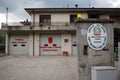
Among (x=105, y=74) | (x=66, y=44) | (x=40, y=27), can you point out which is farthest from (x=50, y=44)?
(x=105, y=74)

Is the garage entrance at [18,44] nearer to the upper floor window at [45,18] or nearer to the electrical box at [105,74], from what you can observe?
the upper floor window at [45,18]

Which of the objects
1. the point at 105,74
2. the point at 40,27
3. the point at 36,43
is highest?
the point at 40,27

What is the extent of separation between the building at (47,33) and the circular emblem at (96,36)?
68.9ft

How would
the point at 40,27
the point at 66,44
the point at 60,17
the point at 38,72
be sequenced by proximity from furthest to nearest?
the point at 60,17 → the point at 66,44 → the point at 40,27 → the point at 38,72

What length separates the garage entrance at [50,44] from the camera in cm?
2925

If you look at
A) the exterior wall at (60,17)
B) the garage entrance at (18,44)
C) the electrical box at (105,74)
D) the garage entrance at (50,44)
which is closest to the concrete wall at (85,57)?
the electrical box at (105,74)

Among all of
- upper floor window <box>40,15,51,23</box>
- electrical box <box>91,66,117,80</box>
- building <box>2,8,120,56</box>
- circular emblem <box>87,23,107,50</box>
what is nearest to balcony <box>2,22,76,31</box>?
building <box>2,8,120,56</box>

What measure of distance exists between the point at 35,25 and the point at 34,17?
1.87 meters

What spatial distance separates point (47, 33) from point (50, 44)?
1.60m

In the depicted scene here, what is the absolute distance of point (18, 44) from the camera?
29797 mm

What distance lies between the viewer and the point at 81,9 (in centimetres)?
2936

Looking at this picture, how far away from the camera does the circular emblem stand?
7066 millimetres

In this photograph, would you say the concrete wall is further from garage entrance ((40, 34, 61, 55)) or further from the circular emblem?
garage entrance ((40, 34, 61, 55))

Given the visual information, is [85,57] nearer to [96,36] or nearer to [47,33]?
[96,36]
